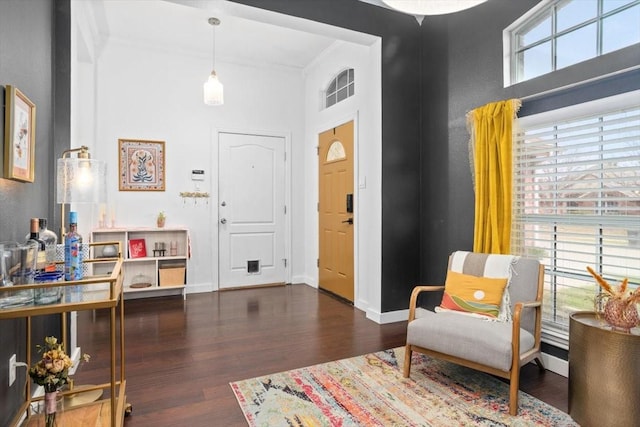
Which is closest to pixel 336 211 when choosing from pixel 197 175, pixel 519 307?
pixel 197 175

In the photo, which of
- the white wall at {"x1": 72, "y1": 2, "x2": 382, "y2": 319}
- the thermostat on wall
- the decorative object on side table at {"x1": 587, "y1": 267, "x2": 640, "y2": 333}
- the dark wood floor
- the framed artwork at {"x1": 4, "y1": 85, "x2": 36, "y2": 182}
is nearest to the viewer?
the framed artwork at {"x1": 4, "y1": 85, "x2": 36, "y2": 182}

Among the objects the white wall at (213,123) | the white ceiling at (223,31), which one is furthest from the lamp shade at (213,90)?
the white wall at (213,123)

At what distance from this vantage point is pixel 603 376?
6.11ft

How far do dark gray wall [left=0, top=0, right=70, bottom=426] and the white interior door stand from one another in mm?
2539

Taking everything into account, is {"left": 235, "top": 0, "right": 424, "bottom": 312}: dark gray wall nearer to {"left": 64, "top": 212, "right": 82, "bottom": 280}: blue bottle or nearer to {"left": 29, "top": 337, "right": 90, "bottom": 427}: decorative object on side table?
{"left": 64, "top": 212, "right": 82, "bottom": 280}: blue bottle

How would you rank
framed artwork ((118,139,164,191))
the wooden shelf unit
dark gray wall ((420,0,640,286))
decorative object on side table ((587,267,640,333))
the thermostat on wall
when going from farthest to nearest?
the thermostat on wall → framed artwork ((118,139,164,191)) → the wooden shelf unit → dark gray wall ((420,0,640,286)) → decorative object on side table ((587,267,640,333))

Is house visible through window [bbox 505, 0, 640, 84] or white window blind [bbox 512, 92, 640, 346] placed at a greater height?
house visible through window [bbox 505, 0, 640, 84]

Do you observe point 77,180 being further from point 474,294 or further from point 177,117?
point 177,117

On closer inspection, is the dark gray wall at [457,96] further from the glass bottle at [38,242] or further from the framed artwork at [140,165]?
the framed artwork at [140,165]

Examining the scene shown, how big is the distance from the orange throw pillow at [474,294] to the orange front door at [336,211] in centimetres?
177

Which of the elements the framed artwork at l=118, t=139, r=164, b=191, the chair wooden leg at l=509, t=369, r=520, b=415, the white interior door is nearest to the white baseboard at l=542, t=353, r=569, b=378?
the chair wooden leg at l=509, t=369, r=520, b=415

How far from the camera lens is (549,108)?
2654 mm

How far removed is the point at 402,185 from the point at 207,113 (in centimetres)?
278

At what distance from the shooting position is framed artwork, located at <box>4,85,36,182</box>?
1.73m
